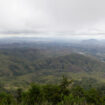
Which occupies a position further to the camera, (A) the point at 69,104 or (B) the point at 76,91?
(B) the point at 76,91

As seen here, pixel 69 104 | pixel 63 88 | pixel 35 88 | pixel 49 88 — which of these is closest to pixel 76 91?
pixel 63 88

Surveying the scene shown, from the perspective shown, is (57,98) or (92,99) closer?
(57,98)

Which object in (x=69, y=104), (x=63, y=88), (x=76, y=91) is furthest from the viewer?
(x=76, y=91)

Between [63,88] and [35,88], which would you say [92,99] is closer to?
[63,88]

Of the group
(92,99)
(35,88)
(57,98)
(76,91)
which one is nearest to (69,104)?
(57,98)

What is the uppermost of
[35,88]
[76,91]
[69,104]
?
[69,104]

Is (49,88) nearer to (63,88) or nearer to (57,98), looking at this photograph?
(63,88)

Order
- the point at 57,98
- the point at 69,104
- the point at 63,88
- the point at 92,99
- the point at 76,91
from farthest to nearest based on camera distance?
the point at 76,91 < the point at 63,88 < the point at 92,99 < the point at 57,98 < the point at 69,104

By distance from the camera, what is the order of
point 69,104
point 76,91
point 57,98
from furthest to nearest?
point 76,91, point 57,98, point 69,104

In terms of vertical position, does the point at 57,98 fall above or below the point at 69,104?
below
